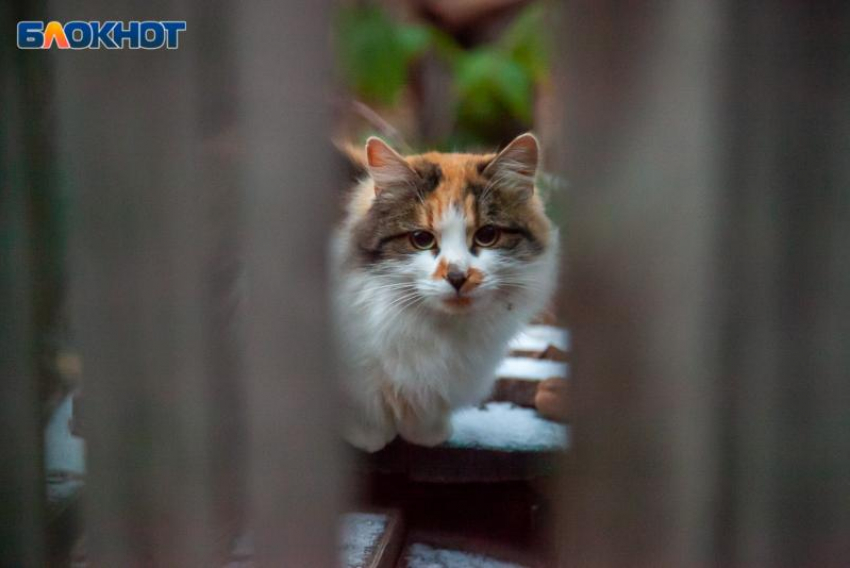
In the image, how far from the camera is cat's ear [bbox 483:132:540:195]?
1.65 metres

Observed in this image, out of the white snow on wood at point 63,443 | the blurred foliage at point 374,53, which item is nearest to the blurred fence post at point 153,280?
the white snow on wood at point 63,443

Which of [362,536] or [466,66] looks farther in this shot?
[466,66]

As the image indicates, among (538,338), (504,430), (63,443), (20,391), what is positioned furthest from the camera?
(538,338)

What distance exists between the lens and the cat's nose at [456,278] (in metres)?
1.51

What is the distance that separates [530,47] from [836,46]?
3261mm

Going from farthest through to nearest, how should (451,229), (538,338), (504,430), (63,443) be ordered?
(538,338), (504,430), (451,229), (63,443)

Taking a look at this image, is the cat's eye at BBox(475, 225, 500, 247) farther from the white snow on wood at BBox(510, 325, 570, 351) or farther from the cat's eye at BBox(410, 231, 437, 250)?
the white snow on wood at BBox(510, 325, 570, 351)

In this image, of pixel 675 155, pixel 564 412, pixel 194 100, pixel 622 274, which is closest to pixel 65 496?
pixel 194 100

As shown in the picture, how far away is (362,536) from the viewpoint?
1.52 m

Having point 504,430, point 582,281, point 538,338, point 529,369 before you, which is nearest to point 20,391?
point 582,281

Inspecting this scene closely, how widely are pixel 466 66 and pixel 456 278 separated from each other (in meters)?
2.97

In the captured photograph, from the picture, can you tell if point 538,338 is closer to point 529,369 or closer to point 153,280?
point 529,369

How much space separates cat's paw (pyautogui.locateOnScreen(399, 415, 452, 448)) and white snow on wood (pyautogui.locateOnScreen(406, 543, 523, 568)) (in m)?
0.25

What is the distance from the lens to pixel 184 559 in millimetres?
905
